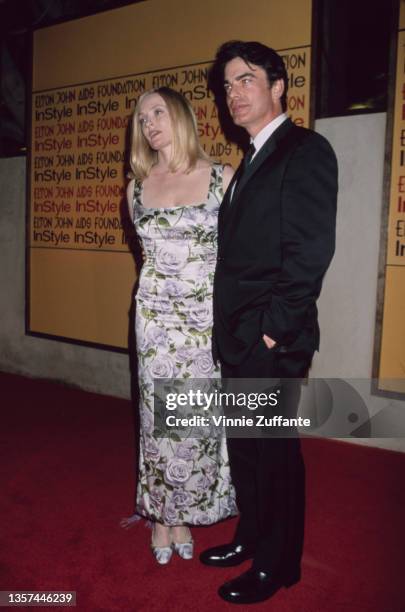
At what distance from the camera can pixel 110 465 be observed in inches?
121

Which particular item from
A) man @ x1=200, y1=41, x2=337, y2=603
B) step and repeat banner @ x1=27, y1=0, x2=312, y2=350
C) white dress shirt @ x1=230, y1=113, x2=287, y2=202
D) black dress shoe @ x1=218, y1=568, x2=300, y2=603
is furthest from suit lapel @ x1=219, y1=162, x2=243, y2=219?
step and repeat banner @ x1=27, y1=0, x2=312, y2=350

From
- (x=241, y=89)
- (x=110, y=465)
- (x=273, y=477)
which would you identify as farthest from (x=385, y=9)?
(x=110, y=465)

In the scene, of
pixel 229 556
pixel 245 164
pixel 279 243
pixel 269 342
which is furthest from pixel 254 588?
pixel 245 164

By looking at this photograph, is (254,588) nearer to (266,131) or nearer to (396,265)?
(266,131)

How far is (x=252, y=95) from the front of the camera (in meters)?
1.86

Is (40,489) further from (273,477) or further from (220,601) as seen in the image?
(273,477)

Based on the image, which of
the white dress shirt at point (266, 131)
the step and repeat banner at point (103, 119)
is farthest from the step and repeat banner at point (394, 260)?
the white dress shirt at point (266, 131)

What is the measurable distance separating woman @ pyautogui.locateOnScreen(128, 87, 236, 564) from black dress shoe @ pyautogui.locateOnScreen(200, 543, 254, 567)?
0.08 metres

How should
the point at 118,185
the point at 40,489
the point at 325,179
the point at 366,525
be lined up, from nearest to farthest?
1. the point at 325,179
2. the point at 366,525
3. the point at 40,489
4. the point at 118,185

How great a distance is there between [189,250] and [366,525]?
56.8 inches

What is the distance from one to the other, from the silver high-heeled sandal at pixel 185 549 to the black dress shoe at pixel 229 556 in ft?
0.17

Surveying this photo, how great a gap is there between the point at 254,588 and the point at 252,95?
166 centimetres

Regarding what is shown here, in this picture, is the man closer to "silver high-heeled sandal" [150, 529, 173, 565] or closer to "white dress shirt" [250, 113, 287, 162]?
"white dress shirt" [250, 113, 287, 162]

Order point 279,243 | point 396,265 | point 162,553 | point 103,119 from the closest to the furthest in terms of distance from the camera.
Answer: point 279,243
point 162,553
point 396,265
point 103,119
